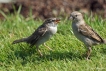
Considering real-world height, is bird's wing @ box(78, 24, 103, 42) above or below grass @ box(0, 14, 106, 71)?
above

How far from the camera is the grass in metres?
8.44

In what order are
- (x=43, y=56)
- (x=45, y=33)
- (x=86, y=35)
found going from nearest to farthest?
1. (x=86, y=35)
2. (x=45, y=33)
3. (x=43, y=56)

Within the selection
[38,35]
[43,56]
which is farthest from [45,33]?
[43,56]

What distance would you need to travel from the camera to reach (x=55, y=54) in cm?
905

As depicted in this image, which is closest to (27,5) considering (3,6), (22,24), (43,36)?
(3,6)

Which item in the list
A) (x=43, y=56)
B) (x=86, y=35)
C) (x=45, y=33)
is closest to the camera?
(x=86, y=35)

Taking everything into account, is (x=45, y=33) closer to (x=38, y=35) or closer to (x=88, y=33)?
(x=38, y=35)

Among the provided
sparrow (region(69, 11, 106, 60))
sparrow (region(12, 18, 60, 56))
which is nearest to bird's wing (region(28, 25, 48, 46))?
sparrow (region(12, 18, 60, 56))

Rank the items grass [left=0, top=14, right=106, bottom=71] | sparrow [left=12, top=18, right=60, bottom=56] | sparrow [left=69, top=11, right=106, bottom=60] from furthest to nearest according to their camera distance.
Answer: sparrow [left=12, top=18, right=60, bottom=56] < sparrow [left=69, top=11, right=106, bottom=60] < grass [left=0, top=14, right=106, bottom=71]

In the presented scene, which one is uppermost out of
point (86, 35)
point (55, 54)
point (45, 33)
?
point (45, 33)

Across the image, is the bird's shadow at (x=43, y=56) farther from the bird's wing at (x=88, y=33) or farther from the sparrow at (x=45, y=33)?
the bird's wing at (x=88, y=33)

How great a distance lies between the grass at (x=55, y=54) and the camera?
8.44 meters

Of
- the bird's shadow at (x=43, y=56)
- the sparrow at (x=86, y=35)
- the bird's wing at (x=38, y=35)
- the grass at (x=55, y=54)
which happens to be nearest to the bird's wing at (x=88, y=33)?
the sparrow at (x=86, y=35)

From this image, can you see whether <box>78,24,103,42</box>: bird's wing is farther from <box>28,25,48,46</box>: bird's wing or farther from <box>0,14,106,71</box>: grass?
<box>28,25,48,46</box>: bird's wing
